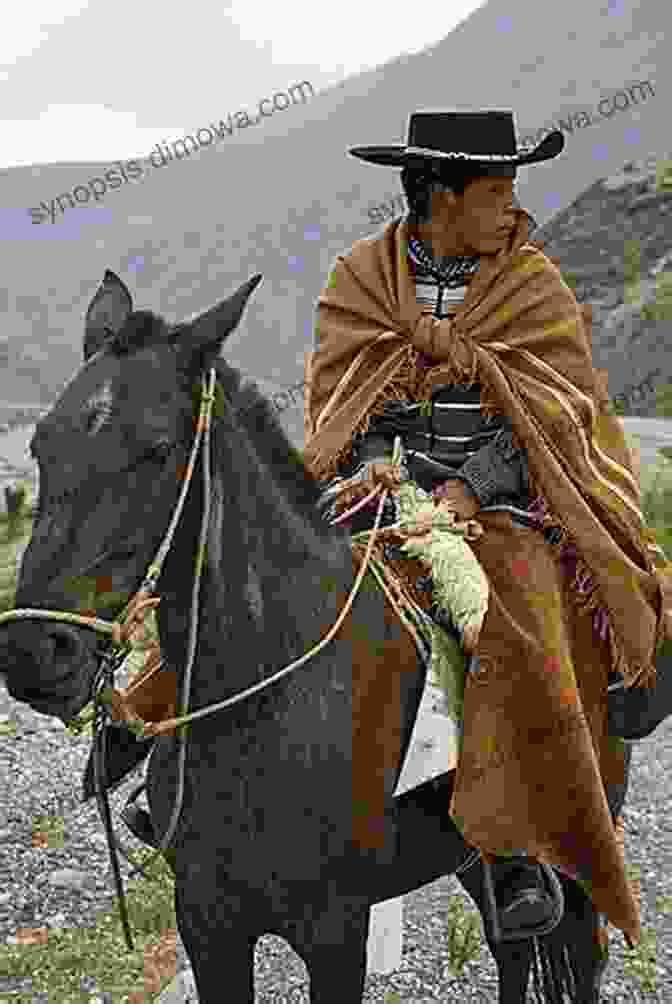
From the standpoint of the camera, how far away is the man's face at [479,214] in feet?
13.2

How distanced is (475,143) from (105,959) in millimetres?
4198

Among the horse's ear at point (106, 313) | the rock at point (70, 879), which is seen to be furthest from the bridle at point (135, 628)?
the rock at point (70, 879)

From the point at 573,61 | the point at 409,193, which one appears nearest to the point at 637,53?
the point at 573,61

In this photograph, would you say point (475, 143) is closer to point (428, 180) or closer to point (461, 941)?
point (428, 180)

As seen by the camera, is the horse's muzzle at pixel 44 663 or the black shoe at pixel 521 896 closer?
the horse's muzzle at pixel 44 663

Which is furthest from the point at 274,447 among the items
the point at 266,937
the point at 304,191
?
the point at 304,191

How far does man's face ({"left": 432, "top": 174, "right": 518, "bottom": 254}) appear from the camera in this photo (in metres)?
4.03

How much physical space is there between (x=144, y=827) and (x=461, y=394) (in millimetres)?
1674

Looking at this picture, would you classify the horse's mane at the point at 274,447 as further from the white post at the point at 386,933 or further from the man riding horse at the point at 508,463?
the white post at the point at 386,933

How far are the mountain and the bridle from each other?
2359 cm

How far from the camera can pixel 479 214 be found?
4031 millimetres

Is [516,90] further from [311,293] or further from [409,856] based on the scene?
[409,856]

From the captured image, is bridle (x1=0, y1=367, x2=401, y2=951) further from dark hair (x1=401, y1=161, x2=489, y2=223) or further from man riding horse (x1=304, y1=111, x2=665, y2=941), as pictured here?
dark hair (x1=401, y1=161, x2=489, y2=223)

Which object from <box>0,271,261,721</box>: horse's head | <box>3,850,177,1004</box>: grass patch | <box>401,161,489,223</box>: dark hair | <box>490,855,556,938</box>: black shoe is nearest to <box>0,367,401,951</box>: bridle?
<box>0,271,261,721</box>: horse's head
